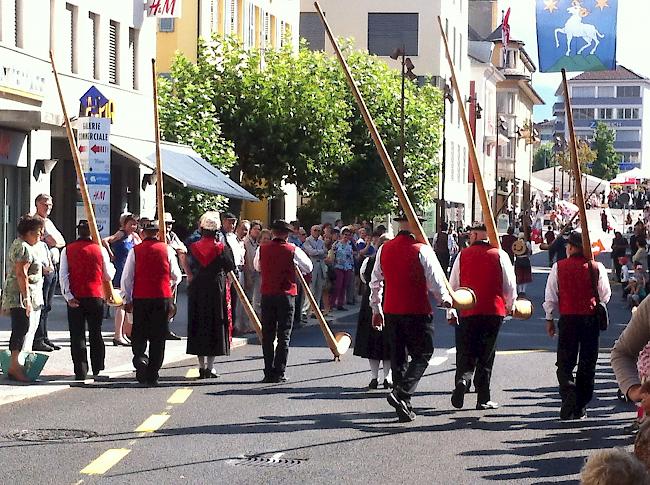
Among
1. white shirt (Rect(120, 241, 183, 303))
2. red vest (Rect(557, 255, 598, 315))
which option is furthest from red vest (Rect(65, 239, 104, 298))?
red vest (Rect(557, 255, 598, 315))

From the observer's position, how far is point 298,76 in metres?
45.6

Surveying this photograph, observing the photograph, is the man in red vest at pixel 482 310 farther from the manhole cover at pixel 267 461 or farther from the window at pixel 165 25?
the window at pixel 165 25

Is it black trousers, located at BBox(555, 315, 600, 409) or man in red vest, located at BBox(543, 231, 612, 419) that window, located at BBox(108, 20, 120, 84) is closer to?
man in red vest, located at BBox(543, 231, 612, 419)

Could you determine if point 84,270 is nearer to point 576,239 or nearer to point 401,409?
point 401,409

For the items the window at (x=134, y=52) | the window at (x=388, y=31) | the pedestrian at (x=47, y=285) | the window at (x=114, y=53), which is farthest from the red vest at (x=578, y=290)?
the window at (x=388, y=31)

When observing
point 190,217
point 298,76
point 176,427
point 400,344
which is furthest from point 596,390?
point 298,76

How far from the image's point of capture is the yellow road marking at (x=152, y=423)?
1194cm

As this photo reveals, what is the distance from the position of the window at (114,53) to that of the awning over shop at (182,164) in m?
1.49

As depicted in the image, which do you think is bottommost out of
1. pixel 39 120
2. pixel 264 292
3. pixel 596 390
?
pixel 596 390

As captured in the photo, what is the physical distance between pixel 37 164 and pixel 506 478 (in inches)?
845

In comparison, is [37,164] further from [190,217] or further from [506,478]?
[506,478]

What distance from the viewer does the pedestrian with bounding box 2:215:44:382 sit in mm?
15133

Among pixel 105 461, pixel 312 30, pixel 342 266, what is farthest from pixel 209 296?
pixel 312 30

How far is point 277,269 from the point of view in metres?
16.2
